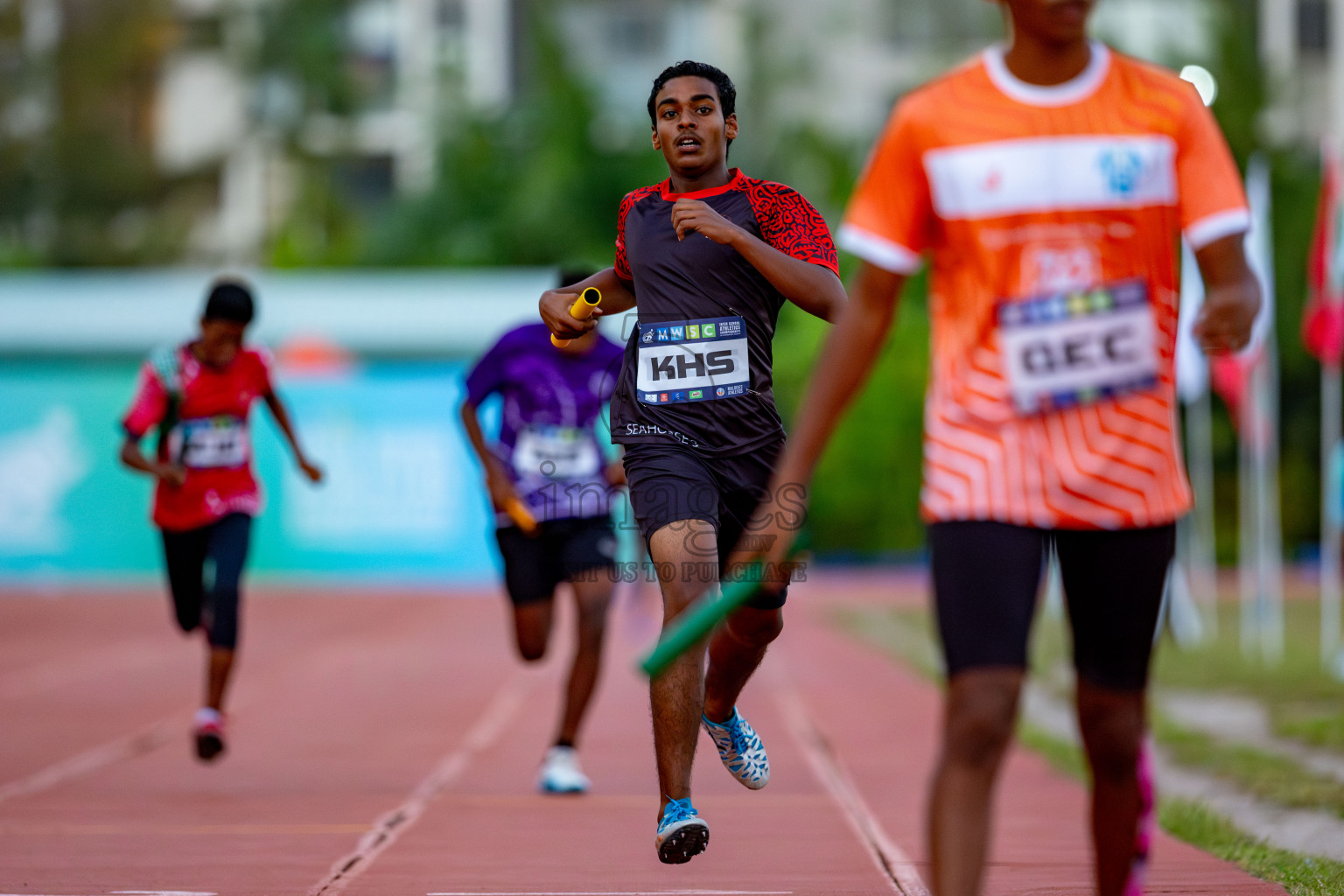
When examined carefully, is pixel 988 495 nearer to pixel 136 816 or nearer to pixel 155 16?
pixel 136 816

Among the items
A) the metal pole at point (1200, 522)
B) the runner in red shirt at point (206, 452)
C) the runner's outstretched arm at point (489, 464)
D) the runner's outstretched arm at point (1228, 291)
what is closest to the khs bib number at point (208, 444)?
the runner in red shirt at point (206, 452)

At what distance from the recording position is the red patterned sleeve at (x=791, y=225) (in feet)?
16.9

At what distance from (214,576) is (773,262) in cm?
402

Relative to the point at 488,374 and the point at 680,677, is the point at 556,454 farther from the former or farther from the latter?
the point at 680,677

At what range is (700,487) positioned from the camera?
520cm

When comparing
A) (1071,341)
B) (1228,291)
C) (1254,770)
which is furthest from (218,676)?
(1228,291)

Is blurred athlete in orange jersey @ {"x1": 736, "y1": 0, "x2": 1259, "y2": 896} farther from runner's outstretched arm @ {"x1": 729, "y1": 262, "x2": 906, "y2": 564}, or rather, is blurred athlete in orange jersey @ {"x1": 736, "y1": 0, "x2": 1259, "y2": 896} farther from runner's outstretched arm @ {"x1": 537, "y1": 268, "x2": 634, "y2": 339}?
runner's outstretched arm @ {"x1": 537, "y1": 268, "x2": 634, "y2": 339}

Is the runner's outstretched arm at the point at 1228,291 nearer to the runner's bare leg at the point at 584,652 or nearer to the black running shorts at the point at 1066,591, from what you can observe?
the black running shorts at the point at 1066,591

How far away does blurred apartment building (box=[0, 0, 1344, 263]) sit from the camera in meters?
45.2

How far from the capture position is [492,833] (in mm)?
6488

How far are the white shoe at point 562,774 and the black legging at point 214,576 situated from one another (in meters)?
1.55

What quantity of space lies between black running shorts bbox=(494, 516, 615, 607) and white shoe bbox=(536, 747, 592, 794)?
2.16 feet

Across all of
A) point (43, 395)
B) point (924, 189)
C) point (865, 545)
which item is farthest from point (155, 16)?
point (924, 189)

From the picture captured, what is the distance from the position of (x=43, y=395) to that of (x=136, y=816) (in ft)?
73.3
